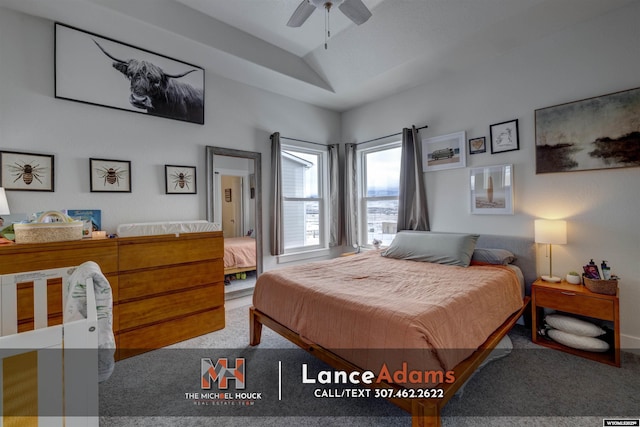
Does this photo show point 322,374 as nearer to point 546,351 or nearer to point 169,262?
point 169,262

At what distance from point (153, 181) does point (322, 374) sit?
99.9 inches

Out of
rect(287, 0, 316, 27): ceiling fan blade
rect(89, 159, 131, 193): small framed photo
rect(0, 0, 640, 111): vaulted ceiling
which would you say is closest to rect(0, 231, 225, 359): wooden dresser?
rect(89, 159, 131, 193): small framed photo

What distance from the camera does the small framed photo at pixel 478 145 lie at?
310cm

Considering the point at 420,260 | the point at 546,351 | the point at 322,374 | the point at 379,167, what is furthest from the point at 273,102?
the point at 546,351

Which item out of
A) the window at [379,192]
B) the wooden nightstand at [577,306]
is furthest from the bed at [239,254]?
the wooden nightstand at [577,306]

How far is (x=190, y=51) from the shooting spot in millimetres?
2838

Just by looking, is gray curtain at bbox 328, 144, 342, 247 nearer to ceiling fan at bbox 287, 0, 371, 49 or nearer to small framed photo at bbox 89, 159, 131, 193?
ceiling fan at bbox 287, 0, 371, 49

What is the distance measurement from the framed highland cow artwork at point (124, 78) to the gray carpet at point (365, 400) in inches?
94.9

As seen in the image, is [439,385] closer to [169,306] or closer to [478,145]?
[169,306]

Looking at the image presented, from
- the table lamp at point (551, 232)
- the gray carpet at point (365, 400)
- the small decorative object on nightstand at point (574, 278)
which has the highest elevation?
the table lamp at point (551, 232)

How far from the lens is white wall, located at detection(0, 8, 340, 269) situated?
224cm

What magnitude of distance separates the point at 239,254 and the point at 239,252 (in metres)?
0.03

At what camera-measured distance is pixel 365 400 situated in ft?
5.72

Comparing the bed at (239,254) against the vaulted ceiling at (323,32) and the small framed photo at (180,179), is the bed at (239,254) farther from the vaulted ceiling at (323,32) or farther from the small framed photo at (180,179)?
the vaulted ceiling at (323,32)
